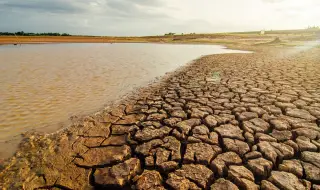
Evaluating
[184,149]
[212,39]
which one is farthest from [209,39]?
[184,149]

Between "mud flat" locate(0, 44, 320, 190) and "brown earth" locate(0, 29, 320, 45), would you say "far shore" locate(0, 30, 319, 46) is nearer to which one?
"brown earth" locate(0, 29, 320, 45)

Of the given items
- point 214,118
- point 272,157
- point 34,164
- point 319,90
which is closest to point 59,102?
point 34,164

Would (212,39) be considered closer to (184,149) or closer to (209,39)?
(209,39)

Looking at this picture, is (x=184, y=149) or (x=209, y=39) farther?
(x=209, y=39)

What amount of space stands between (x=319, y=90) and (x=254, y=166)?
340cm

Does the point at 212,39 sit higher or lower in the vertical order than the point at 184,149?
higher

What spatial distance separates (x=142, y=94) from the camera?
4.51 meters

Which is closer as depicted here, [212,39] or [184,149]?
[184,149]

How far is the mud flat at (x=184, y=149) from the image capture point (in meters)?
1.69

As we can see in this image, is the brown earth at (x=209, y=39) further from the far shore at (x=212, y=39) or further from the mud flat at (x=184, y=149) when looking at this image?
the mud flat at (x=184, y=149)

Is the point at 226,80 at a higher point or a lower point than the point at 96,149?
higher

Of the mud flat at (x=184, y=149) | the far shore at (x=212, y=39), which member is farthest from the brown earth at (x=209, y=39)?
the mud flat at (x=184, y=149)

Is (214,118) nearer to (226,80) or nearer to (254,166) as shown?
(254,166)

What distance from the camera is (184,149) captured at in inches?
83.3
